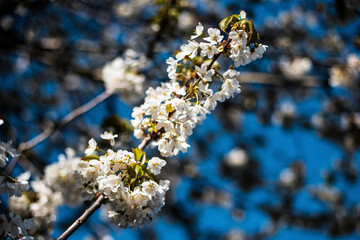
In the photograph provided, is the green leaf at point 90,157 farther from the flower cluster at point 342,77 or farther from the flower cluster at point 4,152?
the flower cluster at point 342,77

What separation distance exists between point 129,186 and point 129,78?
2005 millimetres

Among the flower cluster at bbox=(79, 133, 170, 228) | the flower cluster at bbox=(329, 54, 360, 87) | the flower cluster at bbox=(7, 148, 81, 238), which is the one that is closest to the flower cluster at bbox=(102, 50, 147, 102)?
the flower cluster at bbox=(7, 148, 81, 238)

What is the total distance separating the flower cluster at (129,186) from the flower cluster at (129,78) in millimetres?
1819

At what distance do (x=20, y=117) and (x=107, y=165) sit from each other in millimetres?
3284

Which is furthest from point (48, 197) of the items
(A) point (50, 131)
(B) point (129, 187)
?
(B) point (129, 187)

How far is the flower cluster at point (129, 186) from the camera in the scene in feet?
4.54

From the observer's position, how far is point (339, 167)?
658cm

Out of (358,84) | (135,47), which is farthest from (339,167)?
(135,47)

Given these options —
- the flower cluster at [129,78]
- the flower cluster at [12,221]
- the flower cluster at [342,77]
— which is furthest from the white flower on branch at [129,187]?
the flower cluster at [342,77]

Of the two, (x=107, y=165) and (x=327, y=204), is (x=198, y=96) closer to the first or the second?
(x=107, y=165)

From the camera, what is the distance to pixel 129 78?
10.7 feet

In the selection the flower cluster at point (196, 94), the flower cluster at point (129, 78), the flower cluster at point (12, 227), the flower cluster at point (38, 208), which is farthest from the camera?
the flower cluster at point (129, 78)

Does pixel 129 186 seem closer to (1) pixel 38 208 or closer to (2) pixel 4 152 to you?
(2) pixel 4 152

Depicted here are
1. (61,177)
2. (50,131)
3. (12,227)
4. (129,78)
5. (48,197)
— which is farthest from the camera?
(129,78)
